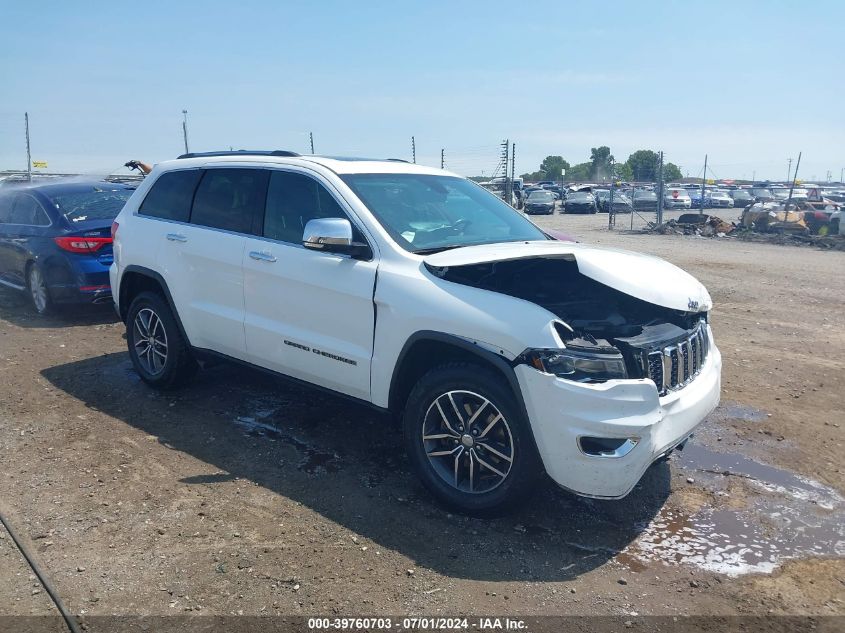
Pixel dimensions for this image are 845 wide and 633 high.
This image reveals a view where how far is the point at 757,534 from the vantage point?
3.89m

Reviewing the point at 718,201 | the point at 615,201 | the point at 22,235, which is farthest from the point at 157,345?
the point at 718,201

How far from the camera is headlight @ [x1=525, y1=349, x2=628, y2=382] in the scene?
3.53 meters

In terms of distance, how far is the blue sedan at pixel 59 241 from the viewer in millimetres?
8273

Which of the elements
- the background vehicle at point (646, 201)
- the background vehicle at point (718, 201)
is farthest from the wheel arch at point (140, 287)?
the background vehicle at point (718, 201)

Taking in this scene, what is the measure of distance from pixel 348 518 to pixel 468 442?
80cm

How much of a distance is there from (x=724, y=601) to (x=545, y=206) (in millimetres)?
33425

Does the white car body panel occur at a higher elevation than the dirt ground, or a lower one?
higher

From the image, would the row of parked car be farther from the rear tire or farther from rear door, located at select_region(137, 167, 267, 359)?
rear door, located at select_region(137, 167, 267, 359)

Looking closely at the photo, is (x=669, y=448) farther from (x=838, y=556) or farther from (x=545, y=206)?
(x=545, y=206)

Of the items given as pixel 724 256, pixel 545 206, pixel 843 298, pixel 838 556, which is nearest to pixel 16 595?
pixel 838 556

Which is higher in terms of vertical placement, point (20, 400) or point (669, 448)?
point (669, 448)

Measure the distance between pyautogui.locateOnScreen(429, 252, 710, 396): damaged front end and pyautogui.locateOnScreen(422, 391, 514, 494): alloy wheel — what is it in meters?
0.44

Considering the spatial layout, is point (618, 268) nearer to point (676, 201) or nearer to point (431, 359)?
point (431, 359)

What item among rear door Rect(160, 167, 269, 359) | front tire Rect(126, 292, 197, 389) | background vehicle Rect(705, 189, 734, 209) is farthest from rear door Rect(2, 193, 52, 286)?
background vehicle Rect(705, 189, 734, 209)
